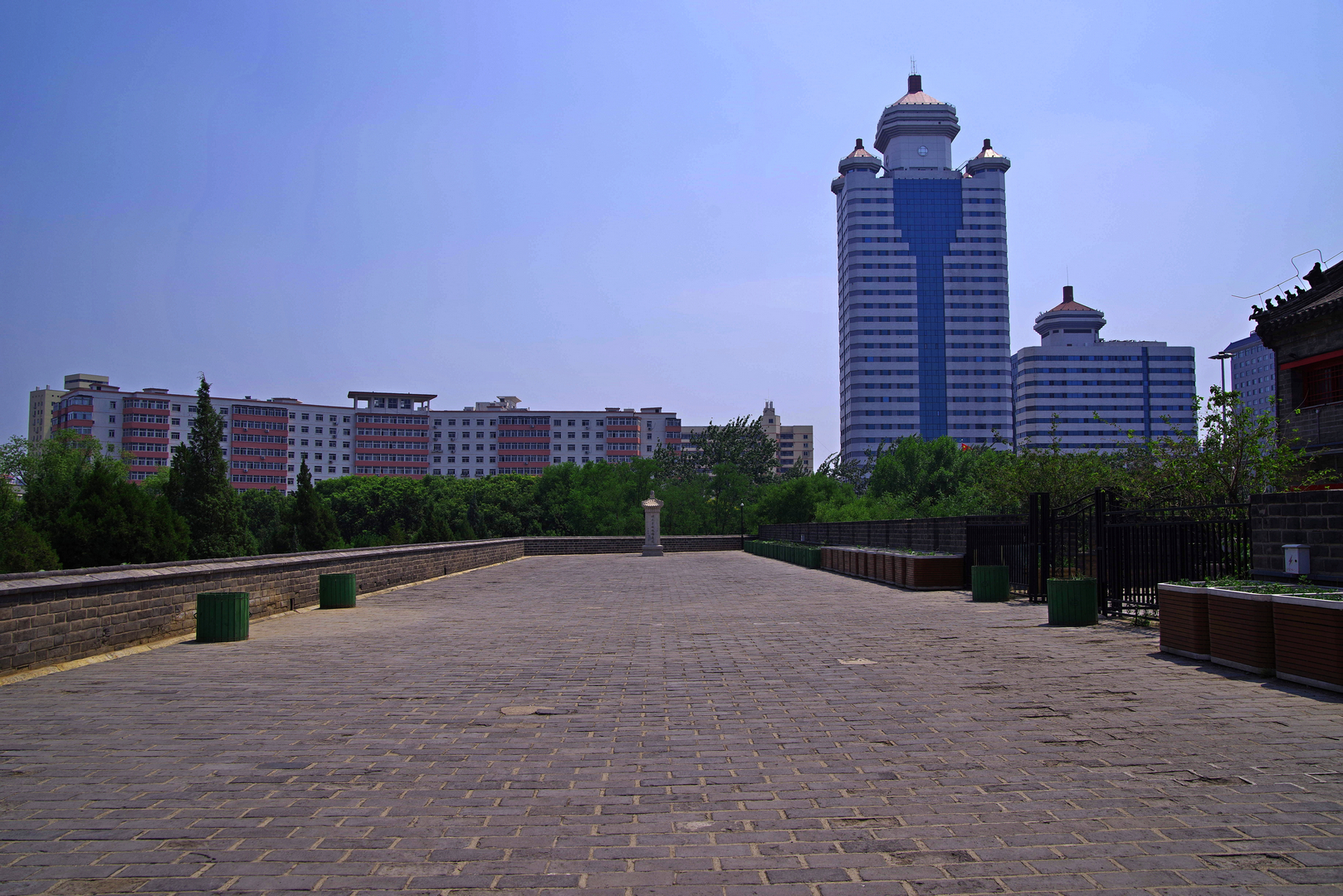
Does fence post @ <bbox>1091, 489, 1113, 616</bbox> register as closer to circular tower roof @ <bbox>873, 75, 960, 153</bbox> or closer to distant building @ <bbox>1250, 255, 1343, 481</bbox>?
distant building @ <bbox>1250, 255, 1343, 481</bbox>

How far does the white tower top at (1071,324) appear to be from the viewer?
181m

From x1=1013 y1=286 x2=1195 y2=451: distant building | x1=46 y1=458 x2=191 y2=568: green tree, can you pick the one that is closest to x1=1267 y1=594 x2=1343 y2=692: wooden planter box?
x1=46 y1=458 x2=191 y2=568: green tree

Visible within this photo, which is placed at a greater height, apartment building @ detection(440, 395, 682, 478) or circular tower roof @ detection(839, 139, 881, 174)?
circular tower roof @ detection(839, 139, 881, 174)

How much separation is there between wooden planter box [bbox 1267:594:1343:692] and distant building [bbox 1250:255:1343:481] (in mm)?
20667

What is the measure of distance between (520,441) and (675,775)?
150763 mm

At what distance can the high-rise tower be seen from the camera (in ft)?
526

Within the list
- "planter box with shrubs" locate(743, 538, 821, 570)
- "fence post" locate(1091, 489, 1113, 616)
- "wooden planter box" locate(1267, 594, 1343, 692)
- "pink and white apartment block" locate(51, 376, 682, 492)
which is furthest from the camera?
"pink and white apartment block" locate(51, 376, 682, 492)

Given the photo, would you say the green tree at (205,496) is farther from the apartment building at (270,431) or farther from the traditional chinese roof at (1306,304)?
the apartment building at (270,431)

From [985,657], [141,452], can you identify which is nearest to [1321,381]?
[985,657]

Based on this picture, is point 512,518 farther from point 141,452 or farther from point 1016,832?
point 1016,832

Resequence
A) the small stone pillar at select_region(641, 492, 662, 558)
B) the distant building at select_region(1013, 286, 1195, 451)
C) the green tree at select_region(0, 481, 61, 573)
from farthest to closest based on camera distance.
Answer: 1. the distant building at select_region(1013, 286, 1195, 451)
2. the small stone pillar at select_region(641, 492, 662, 558)
3. the green tree at select_region(0, 481, 61, 573)

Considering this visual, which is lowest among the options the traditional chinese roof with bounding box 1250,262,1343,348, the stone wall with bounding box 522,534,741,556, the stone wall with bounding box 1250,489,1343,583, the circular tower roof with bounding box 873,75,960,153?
the stone wall with bounding box 522,534,741,556

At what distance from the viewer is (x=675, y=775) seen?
19.0 ft

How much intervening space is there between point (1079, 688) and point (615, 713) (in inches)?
180
